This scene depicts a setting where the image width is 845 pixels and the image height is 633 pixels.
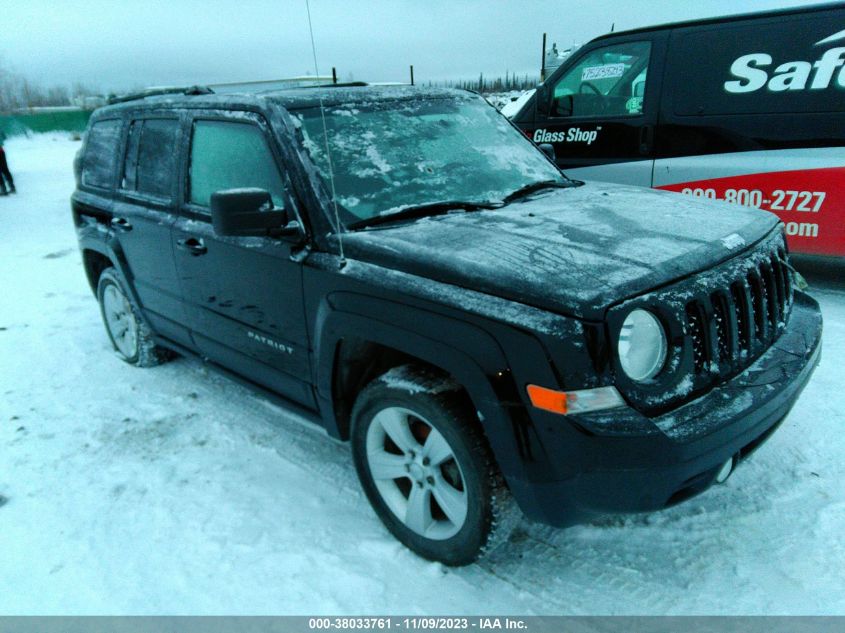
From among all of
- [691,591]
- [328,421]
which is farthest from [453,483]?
[691,591]

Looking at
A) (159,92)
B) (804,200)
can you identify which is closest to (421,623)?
(159,92)

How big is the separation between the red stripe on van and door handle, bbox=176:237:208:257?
3888mm

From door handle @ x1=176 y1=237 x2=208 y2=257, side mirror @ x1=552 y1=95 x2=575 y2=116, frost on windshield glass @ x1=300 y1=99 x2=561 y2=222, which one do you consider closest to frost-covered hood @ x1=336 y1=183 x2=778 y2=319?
frost on windshield glass @ x1=300 y1=99 x2=561 y2=222

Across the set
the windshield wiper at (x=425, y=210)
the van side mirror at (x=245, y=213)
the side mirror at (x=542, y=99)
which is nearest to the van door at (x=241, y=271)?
the van side mirror at (x=245, y=213)

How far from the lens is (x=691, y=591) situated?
2.34 metres

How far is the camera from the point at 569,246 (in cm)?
230

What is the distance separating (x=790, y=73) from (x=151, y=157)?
4957 mm

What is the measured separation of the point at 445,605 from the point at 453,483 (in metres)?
0.46

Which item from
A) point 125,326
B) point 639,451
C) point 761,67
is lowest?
point 125,326

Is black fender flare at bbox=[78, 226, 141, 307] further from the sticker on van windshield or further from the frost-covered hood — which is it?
the sticker on van windshield

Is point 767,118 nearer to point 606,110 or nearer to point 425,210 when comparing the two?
point 606,110

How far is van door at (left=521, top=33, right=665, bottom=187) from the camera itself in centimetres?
557

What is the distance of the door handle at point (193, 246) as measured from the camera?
3.29 m

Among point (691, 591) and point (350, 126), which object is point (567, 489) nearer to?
point (691, 591)
